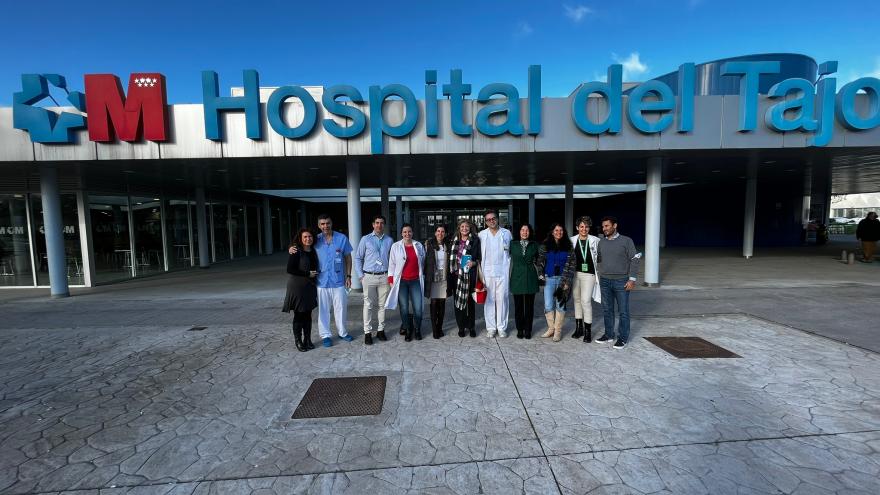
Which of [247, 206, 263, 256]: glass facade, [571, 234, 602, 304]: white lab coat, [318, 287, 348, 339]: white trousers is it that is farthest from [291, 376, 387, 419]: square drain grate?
[247, 206, 263, 256]: glass facade

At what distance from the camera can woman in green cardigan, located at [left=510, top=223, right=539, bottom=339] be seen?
5332 mm

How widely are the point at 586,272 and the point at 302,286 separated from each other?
12.6 ft

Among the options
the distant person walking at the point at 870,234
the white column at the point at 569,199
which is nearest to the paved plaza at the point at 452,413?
the white column at the point at 569,199

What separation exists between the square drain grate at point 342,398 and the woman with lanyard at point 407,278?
1.36 metres

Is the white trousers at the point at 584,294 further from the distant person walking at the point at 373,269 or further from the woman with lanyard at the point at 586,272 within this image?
the distant person walking at the point at 373,269

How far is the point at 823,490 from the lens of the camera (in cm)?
238

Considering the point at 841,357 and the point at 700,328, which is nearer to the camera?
the point at 841,357

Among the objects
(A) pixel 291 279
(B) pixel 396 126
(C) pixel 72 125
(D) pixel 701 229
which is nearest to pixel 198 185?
(C) pixel 72 125

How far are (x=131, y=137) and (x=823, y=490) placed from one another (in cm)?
1081

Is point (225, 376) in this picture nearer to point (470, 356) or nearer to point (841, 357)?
point (470, 356)

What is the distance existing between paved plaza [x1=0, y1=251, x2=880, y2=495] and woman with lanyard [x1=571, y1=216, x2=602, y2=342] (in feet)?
1.43

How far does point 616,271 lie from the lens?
5.00m

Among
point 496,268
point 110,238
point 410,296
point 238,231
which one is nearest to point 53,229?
point 110,238

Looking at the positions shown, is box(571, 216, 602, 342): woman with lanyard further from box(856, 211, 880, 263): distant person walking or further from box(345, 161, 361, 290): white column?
box(856, 211, 880, 263): distant person walking
